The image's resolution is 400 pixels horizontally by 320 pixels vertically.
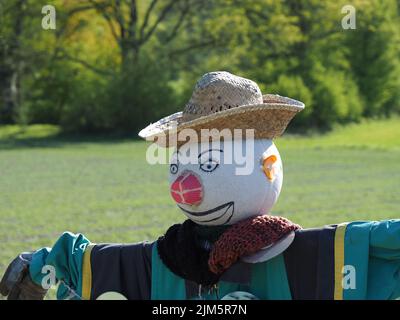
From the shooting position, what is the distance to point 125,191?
46.7ft

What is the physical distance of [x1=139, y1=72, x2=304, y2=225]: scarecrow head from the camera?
3436mm

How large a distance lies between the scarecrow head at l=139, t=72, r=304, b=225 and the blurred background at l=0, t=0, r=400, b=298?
15.3 metres

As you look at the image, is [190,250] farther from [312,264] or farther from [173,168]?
[312,264]

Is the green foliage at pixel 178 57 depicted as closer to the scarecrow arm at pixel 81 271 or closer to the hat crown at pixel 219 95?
the scarecrow arm at pixel 81 271

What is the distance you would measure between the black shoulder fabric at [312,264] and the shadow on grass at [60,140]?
23.2 meters

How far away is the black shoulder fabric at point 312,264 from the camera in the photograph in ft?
11.0

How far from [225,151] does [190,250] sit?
0.47 meters

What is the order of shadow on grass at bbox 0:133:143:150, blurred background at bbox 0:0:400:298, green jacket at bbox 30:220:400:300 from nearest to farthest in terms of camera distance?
green jacket at bbox 30:220:400:300, blurred background at bbox 0:0:400:298, shadow on grass at bbox 0:133:143:150

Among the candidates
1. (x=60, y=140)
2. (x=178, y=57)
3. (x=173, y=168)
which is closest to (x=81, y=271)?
(x=173, y=168)

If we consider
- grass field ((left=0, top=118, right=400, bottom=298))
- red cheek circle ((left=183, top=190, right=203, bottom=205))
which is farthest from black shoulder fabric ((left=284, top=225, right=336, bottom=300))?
grass field ((left=0, top=118, right=400, bottom=298))

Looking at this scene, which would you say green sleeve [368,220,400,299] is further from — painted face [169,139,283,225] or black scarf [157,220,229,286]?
black scarf [157,220,229,286]

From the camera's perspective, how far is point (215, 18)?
34.0 meters
